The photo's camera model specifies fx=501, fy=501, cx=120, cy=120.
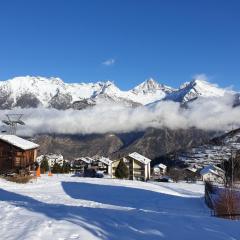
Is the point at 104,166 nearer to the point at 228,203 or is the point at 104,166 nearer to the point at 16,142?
the point at 16,142

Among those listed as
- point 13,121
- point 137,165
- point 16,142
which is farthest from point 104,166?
point 16,142

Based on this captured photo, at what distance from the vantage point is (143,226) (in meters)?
17.1

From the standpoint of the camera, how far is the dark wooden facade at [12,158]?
230ft

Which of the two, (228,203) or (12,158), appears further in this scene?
(12,158)

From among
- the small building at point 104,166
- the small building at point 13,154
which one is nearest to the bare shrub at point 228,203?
the small building at point 13,154

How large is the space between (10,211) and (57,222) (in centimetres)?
435

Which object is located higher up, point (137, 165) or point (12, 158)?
point (137, 165)

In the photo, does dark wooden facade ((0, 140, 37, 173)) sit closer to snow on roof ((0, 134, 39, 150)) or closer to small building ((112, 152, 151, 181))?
snow on roof ((0, 134, 39, 150))

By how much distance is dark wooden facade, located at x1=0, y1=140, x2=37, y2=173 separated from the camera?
230 ft

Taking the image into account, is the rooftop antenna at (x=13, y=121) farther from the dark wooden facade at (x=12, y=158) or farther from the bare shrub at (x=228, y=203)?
the bare shrub at (x=228, y=203)

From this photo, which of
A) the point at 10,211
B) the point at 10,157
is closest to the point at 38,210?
the point at 10,211

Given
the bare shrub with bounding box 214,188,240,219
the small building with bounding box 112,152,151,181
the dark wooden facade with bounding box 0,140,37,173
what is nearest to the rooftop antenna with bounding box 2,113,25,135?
the dark wooden facade with bounding box 0,140,37,173

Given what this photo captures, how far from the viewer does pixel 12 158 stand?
70.3 metres

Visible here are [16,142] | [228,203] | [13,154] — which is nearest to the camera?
[228,203]
